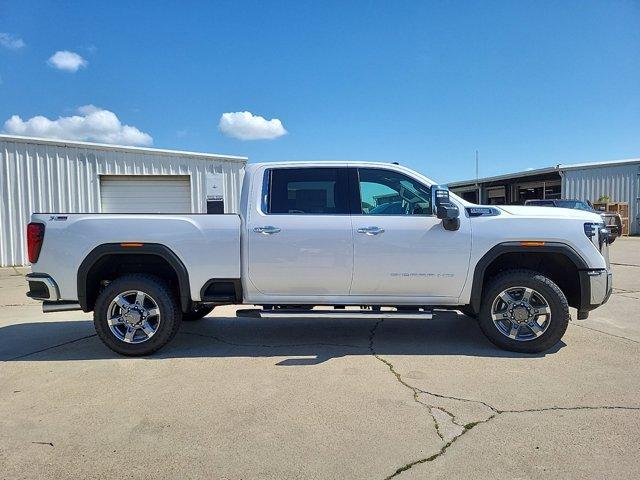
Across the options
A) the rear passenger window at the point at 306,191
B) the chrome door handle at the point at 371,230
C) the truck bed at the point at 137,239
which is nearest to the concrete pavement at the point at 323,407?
the truck bed at the point at 137,239

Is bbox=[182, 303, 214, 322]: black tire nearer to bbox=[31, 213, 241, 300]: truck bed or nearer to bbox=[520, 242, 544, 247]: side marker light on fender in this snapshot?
bbox=[31, 213, 241, 300]: truck bed

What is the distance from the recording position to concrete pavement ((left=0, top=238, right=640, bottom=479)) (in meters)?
2.59

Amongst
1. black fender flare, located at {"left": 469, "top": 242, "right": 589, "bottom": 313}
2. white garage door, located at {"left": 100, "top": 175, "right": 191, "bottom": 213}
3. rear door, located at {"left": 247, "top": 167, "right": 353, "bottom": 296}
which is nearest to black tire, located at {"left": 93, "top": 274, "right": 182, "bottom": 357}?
rear door, located at {"left": 247, "top": 167, "right": 353, "bottom": 296}

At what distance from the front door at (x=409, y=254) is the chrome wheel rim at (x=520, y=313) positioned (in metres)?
0.48

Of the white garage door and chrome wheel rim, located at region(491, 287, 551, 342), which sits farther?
the white garage door

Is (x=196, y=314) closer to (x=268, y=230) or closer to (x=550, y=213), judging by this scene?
(x=268, y=230)

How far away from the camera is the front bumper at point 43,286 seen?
443 cm

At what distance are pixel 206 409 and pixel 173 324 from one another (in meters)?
1.42

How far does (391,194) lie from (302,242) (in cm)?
110

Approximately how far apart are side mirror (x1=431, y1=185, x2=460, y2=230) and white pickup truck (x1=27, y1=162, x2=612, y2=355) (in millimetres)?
22

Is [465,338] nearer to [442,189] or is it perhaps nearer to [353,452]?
[442,189]

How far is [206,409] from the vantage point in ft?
10.9

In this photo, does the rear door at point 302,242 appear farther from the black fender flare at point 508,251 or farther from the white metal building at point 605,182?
the white metal building at point 605,182

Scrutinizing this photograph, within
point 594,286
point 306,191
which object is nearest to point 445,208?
point 306,191
